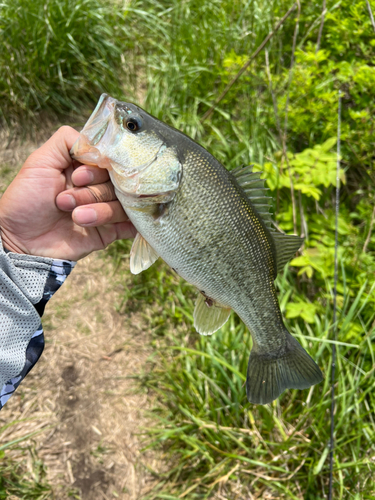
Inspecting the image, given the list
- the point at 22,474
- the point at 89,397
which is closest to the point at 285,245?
the point at 89,397

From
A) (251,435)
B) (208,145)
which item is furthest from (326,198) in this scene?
(251,435)

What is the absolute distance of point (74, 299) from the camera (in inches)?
137

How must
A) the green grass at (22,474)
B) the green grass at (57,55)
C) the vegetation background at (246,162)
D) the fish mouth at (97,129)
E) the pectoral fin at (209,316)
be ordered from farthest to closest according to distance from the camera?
the green grass at (57,55) < the vegetation background at (246,162) < the green grass at (22,474) < the pectoral fin at (209,316) < the fish mouth at (97,129)

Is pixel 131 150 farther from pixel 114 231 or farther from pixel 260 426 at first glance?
pixel 260 426

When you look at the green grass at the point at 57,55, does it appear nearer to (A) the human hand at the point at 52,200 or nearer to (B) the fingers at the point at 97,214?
(A) the human hand at the point at 52,200

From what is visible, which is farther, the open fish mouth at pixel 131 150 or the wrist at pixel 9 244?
the wrist at pixel 9 244

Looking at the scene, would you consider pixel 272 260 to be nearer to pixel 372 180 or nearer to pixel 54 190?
pixel 54 190

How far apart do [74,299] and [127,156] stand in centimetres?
228

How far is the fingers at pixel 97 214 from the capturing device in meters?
1.71

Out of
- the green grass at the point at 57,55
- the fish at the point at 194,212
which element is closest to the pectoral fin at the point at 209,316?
the fish at the point at 194,212

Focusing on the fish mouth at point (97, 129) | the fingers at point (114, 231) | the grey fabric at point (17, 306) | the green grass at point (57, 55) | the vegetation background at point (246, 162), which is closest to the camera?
the fish mouth at point (97, 129)

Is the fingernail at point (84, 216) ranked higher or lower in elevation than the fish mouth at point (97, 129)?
lower

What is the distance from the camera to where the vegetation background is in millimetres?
2551

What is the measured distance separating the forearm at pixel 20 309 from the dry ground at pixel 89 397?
4.07ft
